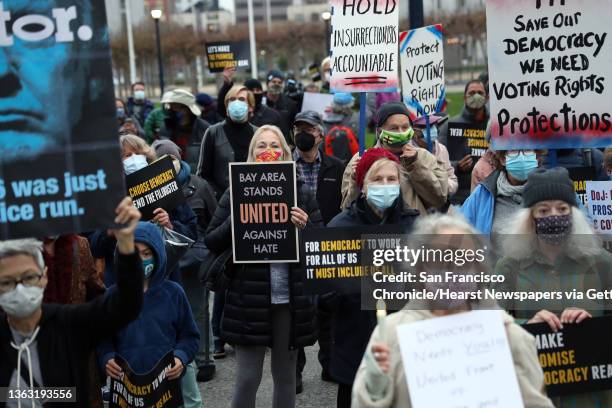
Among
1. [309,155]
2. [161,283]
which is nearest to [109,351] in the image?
[161,283]

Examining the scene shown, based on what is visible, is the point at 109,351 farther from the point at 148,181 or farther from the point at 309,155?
the point at 309,155

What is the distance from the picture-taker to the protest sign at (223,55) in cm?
1697

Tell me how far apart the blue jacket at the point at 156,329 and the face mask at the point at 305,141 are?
2580 mm

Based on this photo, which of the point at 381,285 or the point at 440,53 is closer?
the point at 381,285

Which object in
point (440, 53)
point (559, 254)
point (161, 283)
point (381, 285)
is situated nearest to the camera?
point (559, 254)

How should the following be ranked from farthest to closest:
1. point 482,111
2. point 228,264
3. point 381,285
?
1. point 482,111
2. point 228,264
3. point 381,285

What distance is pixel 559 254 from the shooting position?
4.32 meters

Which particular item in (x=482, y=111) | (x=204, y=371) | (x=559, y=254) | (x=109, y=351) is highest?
(x=482, y=111)

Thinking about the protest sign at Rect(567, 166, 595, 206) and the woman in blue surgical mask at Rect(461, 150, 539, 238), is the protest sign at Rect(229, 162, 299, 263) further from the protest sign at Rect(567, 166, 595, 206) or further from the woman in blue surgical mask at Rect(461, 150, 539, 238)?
the protest sign at Rect(567, 166, 595, 206)

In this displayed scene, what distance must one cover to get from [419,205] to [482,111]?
4.03m

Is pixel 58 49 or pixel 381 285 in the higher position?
pixel 58 49

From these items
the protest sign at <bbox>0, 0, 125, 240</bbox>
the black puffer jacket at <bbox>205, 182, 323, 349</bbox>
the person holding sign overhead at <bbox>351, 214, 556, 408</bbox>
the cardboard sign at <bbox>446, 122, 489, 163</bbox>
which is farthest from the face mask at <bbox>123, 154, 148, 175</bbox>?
the person holding sign overhead at <bbox>351, 214, 556, 408</bbox>

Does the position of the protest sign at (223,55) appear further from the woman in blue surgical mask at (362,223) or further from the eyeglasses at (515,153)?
the woman in blue surgical mask at (362,223)

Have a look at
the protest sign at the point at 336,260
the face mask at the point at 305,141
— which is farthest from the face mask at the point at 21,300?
the face mask at the point at 305,141
